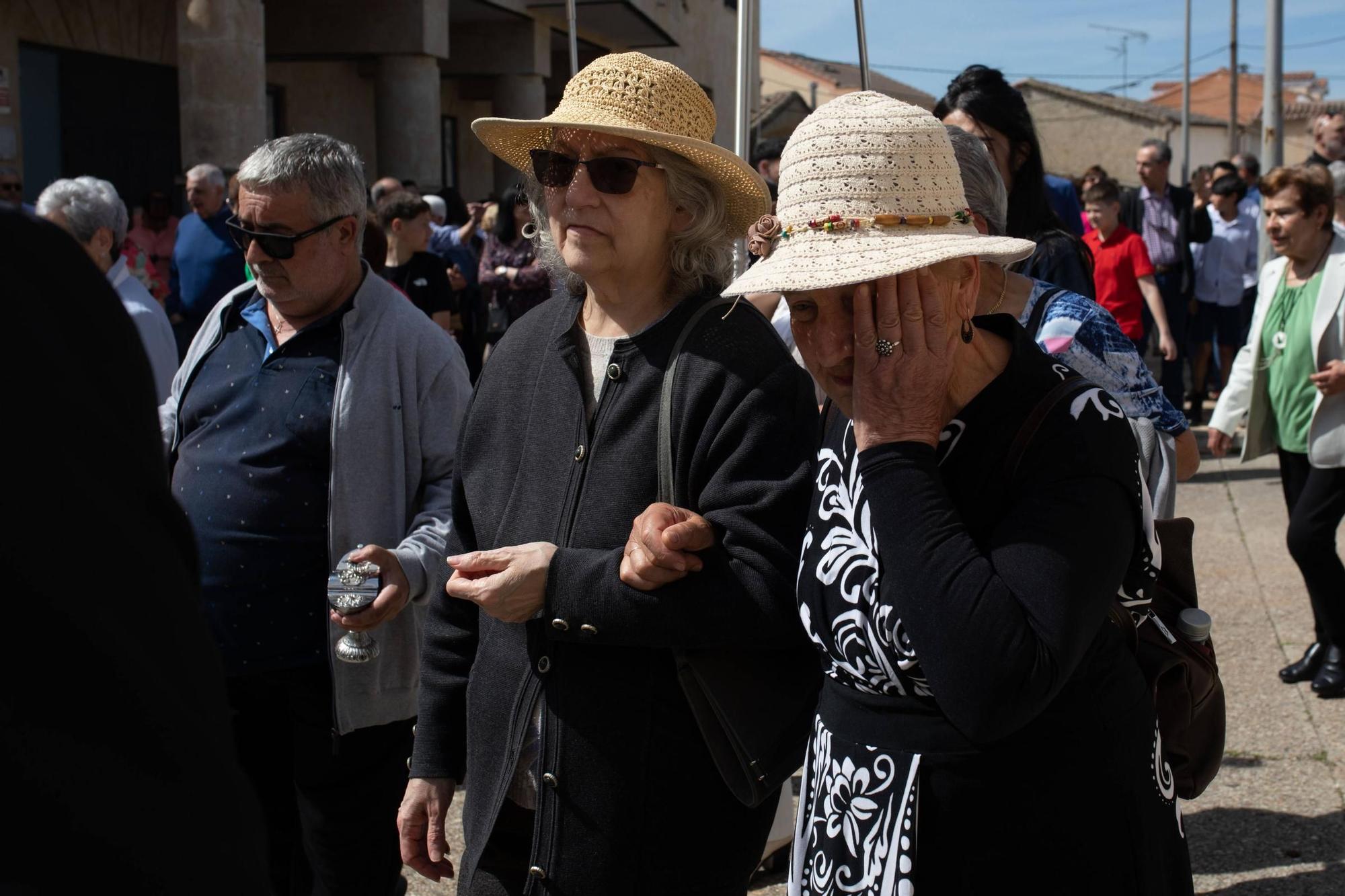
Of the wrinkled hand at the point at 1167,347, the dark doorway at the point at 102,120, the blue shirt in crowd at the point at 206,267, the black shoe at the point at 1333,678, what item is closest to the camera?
the black shoe at the point at 1333,678

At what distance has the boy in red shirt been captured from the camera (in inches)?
328

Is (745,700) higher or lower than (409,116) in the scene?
lower

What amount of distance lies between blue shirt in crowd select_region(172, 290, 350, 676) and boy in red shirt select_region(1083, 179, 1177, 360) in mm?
6413

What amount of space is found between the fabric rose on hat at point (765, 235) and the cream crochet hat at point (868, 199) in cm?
7

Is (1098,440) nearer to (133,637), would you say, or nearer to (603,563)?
(603,563)

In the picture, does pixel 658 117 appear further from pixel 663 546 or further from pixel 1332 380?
pixel 1332 380

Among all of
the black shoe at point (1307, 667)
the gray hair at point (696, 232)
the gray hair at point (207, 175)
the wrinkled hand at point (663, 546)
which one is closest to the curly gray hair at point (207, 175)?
the gray hair at point (207, 175)

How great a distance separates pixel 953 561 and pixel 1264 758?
3.73 metres

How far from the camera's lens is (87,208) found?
5.18m

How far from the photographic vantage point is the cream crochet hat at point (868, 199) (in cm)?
170

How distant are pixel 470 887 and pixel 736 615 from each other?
73cm

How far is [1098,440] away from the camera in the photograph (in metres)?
1.64

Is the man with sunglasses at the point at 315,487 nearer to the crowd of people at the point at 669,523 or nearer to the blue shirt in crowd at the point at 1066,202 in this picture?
the crowd of people at the point at 669,523

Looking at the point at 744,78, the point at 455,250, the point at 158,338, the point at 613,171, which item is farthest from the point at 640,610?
the point at 455,250
